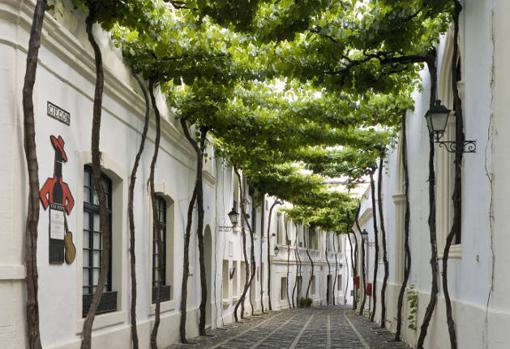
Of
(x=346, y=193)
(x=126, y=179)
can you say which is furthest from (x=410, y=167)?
(x=346, y=193)

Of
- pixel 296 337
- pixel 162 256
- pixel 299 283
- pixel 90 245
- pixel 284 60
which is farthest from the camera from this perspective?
pixel 299 283

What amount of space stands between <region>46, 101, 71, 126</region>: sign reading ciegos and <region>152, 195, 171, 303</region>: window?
214 inches

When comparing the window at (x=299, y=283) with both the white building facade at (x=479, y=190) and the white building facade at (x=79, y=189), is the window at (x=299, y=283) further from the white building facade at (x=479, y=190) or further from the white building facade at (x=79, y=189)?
the white building facade at (x=479, y=190)

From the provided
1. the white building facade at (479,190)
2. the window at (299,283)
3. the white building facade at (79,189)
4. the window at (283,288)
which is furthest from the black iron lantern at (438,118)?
the window at (299,283)

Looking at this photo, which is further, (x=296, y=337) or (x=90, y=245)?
(x=296, y=337)

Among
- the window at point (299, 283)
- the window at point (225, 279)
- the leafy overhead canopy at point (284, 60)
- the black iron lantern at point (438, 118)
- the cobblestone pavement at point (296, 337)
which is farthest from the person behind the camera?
the window at point (299, 283)

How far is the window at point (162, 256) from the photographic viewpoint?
51.1 ft

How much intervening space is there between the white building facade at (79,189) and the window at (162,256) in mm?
69

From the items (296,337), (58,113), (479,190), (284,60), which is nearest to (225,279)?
(296,337)

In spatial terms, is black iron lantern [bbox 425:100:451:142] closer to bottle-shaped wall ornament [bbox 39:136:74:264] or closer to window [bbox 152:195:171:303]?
bottle-shaped wall ornament [bbox 39:136:74:264]

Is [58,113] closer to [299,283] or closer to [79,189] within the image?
[79,189]

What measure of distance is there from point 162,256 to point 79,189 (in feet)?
19.8

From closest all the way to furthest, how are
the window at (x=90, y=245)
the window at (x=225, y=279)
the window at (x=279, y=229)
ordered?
the window at (x=90, y=245) → the window at (x=225, y=279) → the window at (x=279, y=229)

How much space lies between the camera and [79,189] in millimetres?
10711
